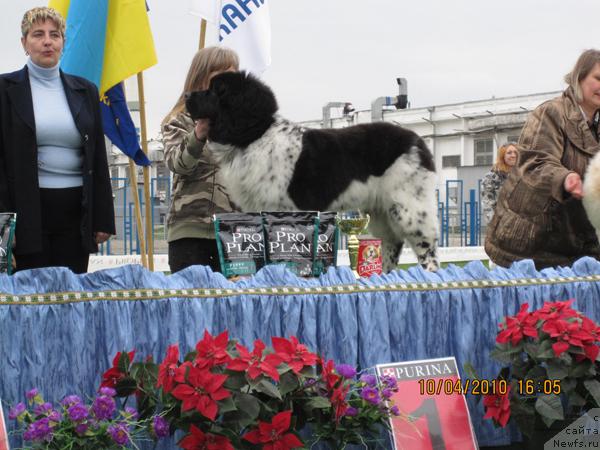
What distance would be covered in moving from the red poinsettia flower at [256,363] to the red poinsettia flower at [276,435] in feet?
0.36

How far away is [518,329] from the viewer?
2355 mm

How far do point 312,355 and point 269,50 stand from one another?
4.02m

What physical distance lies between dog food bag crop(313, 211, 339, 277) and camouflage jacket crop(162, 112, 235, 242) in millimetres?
817

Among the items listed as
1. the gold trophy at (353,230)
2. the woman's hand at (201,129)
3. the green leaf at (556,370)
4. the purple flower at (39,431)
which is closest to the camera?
the purple flower at (39,431)

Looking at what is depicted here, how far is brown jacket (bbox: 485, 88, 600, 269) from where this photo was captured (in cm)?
321

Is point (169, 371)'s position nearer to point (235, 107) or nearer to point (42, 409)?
point (42, 409)

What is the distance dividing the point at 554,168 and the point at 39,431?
227cm

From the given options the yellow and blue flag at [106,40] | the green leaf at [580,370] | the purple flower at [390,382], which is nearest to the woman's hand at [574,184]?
the green leaf at [580,370]

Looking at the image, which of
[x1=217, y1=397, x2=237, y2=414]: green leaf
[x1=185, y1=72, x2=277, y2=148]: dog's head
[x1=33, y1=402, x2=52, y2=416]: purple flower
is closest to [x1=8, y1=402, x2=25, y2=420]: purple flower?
[x1=33, y1=402, x2=52, y2=416]: purple flower

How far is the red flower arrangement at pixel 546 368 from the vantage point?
2280mm

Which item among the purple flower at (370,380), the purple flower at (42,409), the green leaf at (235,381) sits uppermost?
the green leaf at (235,381)

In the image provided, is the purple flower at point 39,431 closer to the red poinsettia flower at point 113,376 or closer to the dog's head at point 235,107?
the red poinsettia flower at point 113,376

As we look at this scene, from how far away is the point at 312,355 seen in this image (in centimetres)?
204

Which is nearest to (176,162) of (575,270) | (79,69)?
(575,270)
